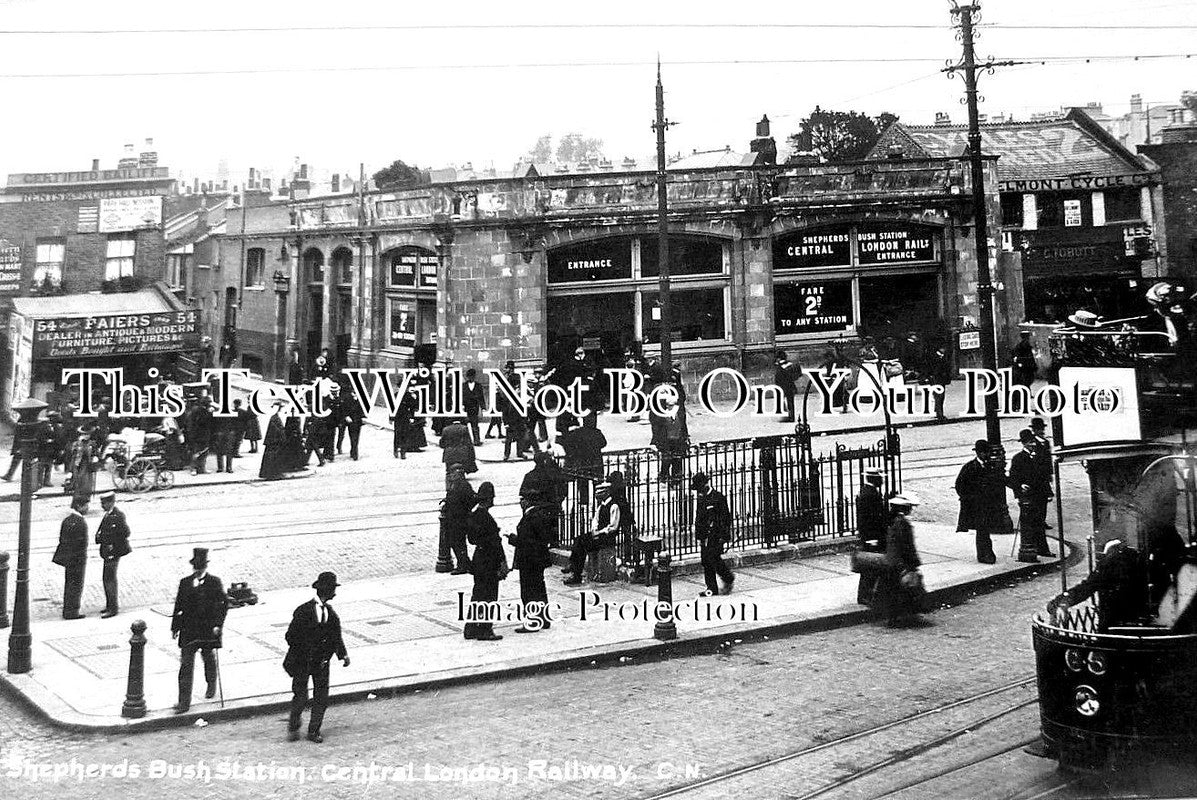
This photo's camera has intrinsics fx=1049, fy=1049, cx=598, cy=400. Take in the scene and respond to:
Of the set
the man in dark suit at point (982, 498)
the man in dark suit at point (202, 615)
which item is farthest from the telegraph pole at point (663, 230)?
the man in dark suit at point (202, 615)

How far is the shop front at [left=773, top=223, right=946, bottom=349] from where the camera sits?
16.2 metres

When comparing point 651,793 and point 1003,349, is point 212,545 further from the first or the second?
point 1003,349

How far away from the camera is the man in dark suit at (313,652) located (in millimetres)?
7996

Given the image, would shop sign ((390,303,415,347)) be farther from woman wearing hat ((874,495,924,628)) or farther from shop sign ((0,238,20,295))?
woman wearing hat ((874,495,924,628))

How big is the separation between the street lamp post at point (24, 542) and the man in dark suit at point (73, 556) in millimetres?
687

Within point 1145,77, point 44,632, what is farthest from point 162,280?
point 1145,77

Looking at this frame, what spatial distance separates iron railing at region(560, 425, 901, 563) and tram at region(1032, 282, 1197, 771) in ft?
Result: 19.3

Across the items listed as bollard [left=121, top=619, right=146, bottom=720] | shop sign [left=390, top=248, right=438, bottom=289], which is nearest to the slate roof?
shop sign [left=390, top=248, right=438, bottom=289]

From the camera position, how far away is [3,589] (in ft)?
34.5

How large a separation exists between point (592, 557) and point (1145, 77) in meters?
7.71

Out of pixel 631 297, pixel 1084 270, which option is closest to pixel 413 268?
pixel 631 297

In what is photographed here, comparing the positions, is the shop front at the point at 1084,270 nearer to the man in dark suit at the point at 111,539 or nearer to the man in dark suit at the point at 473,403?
the man in dark suit at the point at 473,403

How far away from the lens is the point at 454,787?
701 centimetres

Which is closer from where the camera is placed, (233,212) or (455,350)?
(233,212)
